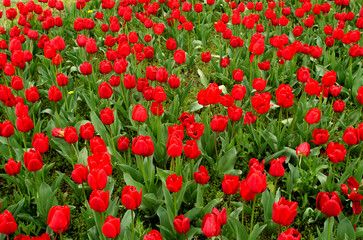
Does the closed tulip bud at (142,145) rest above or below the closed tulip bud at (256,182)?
below

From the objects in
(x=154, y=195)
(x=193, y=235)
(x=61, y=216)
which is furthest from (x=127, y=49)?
(x=61, y=216)

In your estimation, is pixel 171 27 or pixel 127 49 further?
pixel 171 27

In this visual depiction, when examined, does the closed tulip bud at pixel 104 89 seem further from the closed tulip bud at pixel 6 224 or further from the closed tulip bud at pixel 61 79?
the closed tulip bud at pixel 6 224

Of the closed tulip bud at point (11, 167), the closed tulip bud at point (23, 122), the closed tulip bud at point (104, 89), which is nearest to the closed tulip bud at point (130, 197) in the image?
the closed tulip bud at point (11, 167)

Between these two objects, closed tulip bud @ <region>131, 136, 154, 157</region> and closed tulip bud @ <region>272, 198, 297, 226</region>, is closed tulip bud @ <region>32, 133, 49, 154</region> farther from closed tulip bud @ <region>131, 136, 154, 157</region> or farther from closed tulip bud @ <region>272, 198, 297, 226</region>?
closed tulip bud @ <region>272, 198, 297, 226</region>

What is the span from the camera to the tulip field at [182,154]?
2.42 m

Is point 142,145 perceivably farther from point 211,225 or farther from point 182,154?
point 182,154

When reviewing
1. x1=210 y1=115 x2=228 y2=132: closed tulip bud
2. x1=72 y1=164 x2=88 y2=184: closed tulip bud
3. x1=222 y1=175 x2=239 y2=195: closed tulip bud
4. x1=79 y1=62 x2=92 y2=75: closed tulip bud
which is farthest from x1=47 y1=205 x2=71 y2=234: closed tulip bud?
x1=79 y1=62 x2=92 y2=75: closed tulip bud

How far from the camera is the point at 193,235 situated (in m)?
2.83

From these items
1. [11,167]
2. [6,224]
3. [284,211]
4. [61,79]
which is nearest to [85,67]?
[61,79]

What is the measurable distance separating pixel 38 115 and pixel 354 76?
376 centimetres

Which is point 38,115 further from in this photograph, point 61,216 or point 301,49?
point 301,49

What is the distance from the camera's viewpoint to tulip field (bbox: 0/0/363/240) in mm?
2418

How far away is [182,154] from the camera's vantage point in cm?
359
